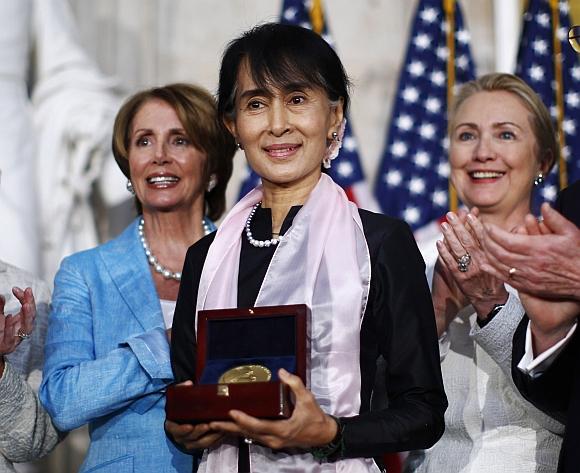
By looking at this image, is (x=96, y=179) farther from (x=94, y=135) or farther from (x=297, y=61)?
(x=297, y=61)

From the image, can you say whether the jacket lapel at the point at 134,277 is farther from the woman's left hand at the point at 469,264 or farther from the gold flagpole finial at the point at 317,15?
the gold flagpole finial at the point at 317,15

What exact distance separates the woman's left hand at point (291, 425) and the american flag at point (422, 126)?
3883 millimetres

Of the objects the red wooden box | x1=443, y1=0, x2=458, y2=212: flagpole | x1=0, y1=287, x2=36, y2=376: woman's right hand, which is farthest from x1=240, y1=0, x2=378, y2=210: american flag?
the red wooden box

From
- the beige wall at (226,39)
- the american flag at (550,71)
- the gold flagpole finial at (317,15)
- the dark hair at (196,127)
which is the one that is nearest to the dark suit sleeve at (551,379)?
the dark hair at (196,127)

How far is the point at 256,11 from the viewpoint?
6508 millimetres

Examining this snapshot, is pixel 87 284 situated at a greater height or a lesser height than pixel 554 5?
lesser

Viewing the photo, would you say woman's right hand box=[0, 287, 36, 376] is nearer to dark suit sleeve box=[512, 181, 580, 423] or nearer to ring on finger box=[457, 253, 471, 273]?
ring on finger box=[457, 253, 471, 273]

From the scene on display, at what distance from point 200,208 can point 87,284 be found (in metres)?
0.56

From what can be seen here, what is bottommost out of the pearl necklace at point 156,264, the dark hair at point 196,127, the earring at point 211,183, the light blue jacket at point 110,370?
the light blue jacket at point 110,370

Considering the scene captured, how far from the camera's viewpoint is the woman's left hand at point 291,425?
7.66 ft

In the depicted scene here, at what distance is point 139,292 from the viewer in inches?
140

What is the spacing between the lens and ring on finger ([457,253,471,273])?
10.2 ft

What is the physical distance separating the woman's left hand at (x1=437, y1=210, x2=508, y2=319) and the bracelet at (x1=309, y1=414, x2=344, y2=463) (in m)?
0.74

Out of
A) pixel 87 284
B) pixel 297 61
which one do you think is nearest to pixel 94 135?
pixel 87 284
